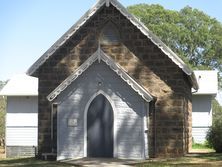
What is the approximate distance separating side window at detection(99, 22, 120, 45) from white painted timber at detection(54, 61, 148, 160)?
1691 millimetres

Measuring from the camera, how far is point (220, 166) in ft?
63.2

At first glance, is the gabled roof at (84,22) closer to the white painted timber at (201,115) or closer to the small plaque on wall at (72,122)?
the small plaque on wall at (72,122)

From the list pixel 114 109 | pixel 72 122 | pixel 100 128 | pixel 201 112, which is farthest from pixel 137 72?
pixel 201 112

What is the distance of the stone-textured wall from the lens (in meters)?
23.6

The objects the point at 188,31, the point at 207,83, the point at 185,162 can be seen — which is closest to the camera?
the point at 185,162

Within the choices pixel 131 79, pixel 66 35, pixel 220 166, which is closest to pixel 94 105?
pixel 131 79

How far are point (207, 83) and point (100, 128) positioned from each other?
18.5 meters

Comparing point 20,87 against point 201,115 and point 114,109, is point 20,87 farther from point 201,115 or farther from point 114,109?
point 114,109

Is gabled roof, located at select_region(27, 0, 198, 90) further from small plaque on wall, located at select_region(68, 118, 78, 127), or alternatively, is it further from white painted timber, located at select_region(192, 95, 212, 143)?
white painted timber, located at select_region(192, 95, 212, 143)

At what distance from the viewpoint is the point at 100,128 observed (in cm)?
2320

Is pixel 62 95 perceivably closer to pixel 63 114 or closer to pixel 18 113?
pixel 63 114

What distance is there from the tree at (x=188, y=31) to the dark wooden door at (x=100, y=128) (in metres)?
42.9

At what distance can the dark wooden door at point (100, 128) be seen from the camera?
2309 cm

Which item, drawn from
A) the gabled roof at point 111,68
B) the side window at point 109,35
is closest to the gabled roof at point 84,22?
the side window at point 109,35
